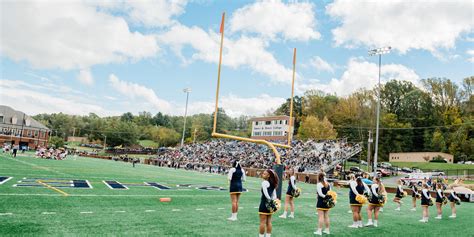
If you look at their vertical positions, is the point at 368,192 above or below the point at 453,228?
above

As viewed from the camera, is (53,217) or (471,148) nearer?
(53,217)

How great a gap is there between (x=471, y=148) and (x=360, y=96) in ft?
68.1

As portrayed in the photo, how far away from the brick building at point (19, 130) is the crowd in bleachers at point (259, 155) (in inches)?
1449

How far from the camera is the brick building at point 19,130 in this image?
69.6 meters

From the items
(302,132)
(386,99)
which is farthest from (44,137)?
(386,99)

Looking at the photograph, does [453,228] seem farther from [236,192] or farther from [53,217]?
[53,217]

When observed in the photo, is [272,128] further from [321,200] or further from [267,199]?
[267,199]

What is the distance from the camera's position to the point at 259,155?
41.4 metres

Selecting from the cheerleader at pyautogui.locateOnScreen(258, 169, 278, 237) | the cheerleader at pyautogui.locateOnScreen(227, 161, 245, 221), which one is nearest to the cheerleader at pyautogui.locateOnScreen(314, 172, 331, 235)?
the cheerleader at pyautogui.locateOnScreen(258, 169, 278, 237)

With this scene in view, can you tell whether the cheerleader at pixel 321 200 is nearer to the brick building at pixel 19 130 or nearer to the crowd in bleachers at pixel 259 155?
the crowd in bleachers at pixel 259 155

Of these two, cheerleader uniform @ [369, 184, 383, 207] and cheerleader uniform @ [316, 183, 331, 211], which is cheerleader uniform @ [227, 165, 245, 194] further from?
cheerleader uniform @ [369, 184, 383, 207]

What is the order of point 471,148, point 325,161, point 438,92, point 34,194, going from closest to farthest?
point 34,194 → point 325,161 → point 471,148 → point 438,92

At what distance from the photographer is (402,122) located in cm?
6850

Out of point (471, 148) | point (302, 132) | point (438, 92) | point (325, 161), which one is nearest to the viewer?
point (325, 161)
